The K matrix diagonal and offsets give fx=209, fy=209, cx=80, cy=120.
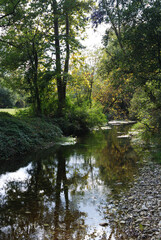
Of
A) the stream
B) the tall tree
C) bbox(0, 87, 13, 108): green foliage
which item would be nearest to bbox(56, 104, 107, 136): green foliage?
the tall tree

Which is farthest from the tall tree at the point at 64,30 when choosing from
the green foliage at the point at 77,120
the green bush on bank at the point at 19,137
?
the green bush on bank at the point at 19,137

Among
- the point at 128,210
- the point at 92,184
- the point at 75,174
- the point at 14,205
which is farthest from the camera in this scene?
the point at 75,174

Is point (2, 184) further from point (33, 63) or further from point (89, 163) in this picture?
point (33, 63)

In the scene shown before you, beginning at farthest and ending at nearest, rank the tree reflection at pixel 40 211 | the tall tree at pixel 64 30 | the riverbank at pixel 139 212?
the tall tree at pixel 64 30 < the tree reflection at pixel 40 211 < the riverbank at pixel 139 212

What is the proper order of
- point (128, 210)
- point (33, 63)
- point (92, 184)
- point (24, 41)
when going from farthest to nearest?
point (33, 63) → point (24, 41) → point (92, 184) → point (128, 210)

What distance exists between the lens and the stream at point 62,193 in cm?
409

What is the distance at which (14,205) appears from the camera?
204 inches

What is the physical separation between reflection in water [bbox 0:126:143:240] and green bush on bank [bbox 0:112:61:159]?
1.07m

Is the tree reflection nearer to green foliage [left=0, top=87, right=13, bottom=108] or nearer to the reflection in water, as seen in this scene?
the reflection in water

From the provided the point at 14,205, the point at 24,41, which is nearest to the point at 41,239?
the point at 14,205

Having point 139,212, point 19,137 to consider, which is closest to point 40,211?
point 139,212

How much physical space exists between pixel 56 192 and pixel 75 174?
181cm

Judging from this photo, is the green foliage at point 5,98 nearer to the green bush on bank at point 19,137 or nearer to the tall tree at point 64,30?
the tall tree at point 64,30

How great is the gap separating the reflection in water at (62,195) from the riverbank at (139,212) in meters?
0.25
